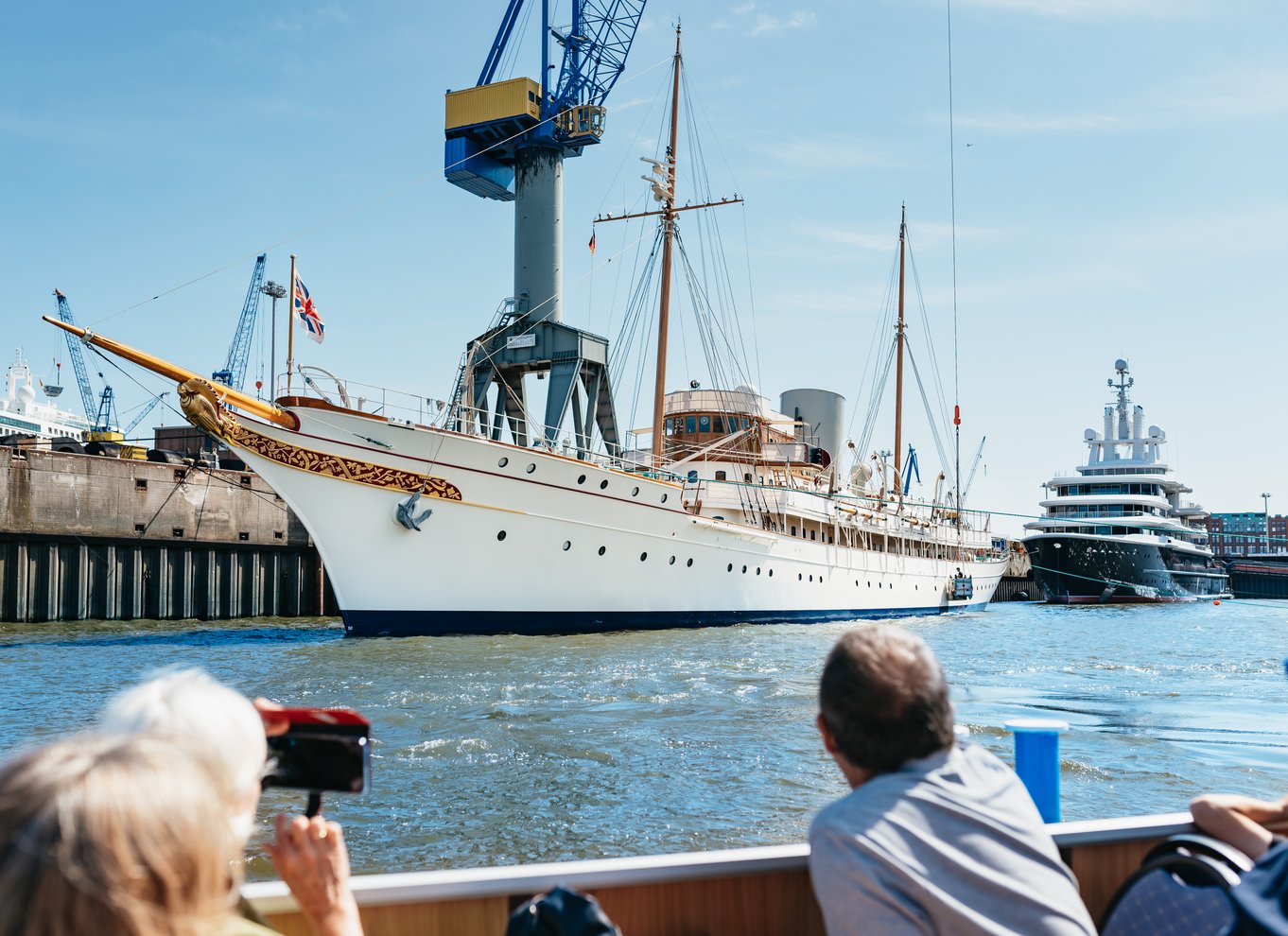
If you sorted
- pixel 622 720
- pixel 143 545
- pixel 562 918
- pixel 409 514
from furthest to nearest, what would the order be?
pixel 143 545 < pixel 409 514 < pixel 622 720 < pixel 562 918

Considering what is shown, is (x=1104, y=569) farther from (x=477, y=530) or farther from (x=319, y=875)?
(x=319, y=875)

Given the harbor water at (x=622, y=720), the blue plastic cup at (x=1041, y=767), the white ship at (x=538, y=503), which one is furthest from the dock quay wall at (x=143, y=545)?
the blue plastic cup at (x=1041, y=767)

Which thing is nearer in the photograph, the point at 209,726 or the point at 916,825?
the point at 209,726

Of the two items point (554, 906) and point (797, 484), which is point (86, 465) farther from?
point (554, 906)

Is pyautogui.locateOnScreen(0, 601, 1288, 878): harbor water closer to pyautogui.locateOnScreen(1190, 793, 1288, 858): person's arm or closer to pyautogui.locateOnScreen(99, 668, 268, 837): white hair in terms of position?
pyautogui.locateOnScreen(1190, 793, 1288, 858): person's arm

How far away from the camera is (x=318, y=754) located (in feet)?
5.84

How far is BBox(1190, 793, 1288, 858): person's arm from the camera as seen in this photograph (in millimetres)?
2264

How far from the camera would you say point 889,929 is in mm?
1888

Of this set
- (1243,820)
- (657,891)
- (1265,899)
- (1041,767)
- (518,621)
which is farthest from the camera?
(518,621)

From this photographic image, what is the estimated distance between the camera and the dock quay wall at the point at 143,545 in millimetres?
24391

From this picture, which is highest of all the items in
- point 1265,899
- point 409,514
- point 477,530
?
point 409,514

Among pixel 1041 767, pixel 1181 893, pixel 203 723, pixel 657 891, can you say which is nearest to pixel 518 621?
pixel 1041 767

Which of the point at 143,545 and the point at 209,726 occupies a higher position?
the point at 209,726

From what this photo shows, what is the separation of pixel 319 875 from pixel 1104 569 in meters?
53.7
